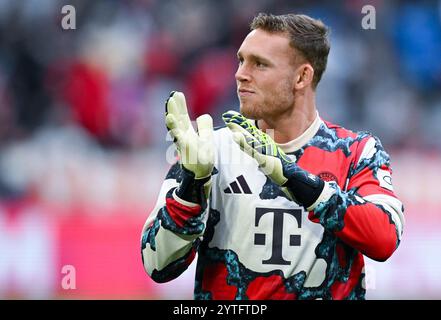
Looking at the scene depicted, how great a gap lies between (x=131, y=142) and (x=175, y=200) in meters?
3.70

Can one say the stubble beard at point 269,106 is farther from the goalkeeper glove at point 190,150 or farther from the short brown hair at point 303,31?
the goalkeeper glove at point 190,150

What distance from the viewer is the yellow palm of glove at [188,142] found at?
110 inches

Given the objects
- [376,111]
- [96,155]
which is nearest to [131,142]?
[96,155]

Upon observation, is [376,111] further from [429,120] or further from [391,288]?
[391,288]

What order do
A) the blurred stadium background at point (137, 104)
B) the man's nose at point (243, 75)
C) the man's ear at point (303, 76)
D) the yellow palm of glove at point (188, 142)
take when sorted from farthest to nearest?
1. the blurred stadium background at point (137, 104)
2. the man's ear at point (303, 76)
3. the man's nose at point (243, 75)
4. the yellow palm of glove at point (188, 142)

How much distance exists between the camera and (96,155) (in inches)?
255

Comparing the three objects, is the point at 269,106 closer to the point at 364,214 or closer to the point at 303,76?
the point at 303,76

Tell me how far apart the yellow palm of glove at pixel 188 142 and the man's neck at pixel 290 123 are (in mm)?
454

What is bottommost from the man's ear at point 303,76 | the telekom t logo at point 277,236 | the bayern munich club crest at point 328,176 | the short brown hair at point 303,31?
the telekom t logo at point 277,236

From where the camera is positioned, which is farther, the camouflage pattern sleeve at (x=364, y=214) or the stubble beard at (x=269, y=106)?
the stubble beard at (x=269, y=106)

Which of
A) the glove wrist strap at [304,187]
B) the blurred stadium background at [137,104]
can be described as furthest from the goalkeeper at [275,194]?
the blurred stadium background at [137,104]

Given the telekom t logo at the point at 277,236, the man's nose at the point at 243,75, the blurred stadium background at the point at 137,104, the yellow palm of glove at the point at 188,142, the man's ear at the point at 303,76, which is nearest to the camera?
the yellow palm of glove at the point at 188,142

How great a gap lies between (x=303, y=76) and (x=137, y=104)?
11.7ft

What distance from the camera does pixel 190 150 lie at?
9.14 feet
